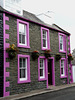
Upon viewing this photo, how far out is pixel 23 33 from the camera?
13250 millimetres

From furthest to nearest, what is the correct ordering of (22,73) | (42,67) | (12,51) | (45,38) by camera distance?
(45,38) < (42,67) < (22,73) < (12,51)

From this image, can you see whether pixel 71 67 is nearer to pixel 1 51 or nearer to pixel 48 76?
pixel 48 76

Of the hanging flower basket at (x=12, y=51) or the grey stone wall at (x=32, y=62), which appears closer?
the hanging flower basket at (x=12, y=51)

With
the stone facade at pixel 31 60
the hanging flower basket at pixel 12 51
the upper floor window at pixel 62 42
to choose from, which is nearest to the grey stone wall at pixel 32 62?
the stone facade at pixel 31 60

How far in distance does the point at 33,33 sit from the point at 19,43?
71.9 inches

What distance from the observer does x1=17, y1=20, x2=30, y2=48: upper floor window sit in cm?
1294

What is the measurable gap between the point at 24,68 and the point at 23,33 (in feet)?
9.05

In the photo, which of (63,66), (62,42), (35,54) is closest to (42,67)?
(35,54)

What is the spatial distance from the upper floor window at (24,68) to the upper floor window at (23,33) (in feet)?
3.13

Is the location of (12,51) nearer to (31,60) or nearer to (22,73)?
(22,73)

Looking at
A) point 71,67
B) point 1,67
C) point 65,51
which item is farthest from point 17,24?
point 71,67

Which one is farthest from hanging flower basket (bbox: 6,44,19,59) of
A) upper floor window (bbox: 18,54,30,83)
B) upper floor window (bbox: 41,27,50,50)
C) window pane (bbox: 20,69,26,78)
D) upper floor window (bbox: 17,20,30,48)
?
upper floor window (bbox: 41,27,50,50)

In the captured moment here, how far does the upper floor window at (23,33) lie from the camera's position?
42.4 feet

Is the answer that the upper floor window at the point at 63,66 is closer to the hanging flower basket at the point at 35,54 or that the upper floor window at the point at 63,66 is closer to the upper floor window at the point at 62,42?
the upper floor window at the point at 62,42
